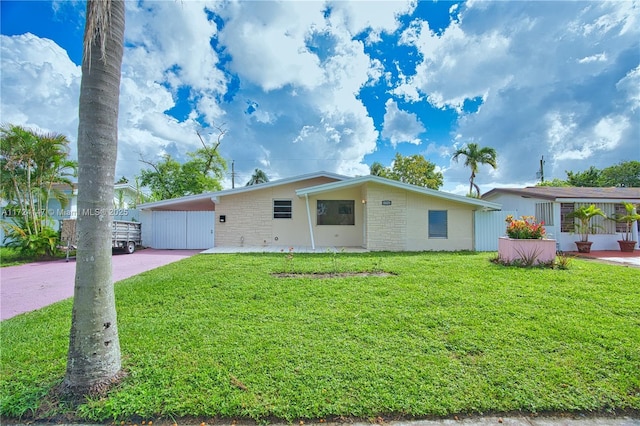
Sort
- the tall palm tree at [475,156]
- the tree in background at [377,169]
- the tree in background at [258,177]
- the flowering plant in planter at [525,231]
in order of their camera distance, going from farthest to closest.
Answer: the tree in background at [258,177], the tree in background at [377,169], the tall palm tree at [475,156], the flowering plant in planter at [525,231]

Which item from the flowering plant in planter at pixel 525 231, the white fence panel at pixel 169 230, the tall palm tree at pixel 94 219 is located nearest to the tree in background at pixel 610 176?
the flowering plant in planter at pixel 525 231

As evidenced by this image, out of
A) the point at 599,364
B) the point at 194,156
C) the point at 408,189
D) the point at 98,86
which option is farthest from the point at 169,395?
the point at 194,156

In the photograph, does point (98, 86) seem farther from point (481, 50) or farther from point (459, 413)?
point (481, 50)

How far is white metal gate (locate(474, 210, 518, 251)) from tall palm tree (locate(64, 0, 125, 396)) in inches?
547

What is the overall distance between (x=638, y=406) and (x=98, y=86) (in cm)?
582

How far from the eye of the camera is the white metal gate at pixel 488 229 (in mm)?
12625

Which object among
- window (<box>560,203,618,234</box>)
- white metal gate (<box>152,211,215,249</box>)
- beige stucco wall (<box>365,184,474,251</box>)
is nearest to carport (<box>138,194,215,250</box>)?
white metal gate (<box>152,211,215,249</box>)

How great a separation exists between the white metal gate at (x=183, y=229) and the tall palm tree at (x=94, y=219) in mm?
12739

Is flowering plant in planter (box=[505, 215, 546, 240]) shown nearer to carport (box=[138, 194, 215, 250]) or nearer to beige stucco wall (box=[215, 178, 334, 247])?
beige stucco wall (box=[215, 178, 334, 247])

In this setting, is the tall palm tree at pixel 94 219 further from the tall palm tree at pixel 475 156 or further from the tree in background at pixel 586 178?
the tree in background at pixel 586 178

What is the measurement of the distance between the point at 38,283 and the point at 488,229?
1695 centimetres

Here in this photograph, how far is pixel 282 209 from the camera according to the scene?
1399cm

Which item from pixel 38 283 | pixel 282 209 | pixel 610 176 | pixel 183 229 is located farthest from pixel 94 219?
pixel 610 176

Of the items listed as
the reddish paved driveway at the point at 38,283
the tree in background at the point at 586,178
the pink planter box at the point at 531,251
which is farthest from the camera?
the tree in background at the point at 586,178
